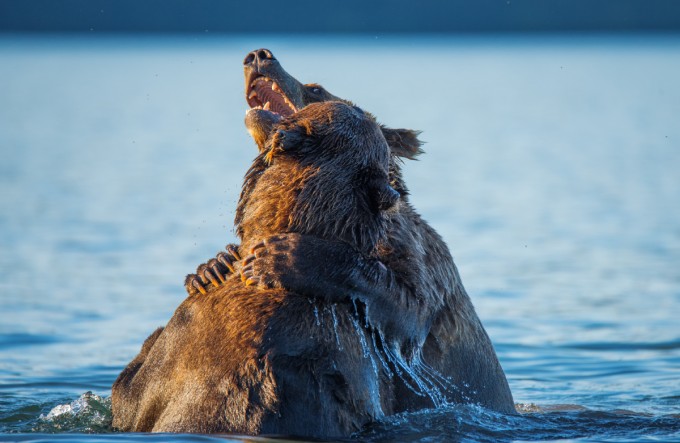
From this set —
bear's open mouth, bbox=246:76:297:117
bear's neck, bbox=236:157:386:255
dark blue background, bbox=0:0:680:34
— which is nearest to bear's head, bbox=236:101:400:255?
bear's neck, bbox=236:157:386:255

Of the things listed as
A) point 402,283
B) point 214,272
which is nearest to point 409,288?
point 402,283

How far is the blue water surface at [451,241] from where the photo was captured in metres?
9.49

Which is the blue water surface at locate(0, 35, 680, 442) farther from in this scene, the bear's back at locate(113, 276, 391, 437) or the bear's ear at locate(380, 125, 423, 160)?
the bear's ear at locate(380, 125, 423, 160)

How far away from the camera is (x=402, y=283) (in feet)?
23.7

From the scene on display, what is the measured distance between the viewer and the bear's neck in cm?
682

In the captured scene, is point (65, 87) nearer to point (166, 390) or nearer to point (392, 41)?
point (166, 390)

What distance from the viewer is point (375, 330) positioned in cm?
703

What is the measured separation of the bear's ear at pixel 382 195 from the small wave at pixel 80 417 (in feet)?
7.64

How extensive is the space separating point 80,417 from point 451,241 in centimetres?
1058

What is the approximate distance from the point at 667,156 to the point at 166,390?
2564cm

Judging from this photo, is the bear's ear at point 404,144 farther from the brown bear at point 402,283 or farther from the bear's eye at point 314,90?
the bear's eye at point 314,90

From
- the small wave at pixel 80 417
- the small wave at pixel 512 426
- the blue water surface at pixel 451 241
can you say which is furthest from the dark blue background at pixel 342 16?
the small wave at pixel 512 426

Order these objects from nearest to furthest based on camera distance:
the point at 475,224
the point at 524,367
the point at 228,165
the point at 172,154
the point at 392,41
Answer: the point at 524,367 → the point at 475,224 → the point at 228,165 → the point at 172,154 → the point at 392,41

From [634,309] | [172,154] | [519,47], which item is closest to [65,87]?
[172,154]
